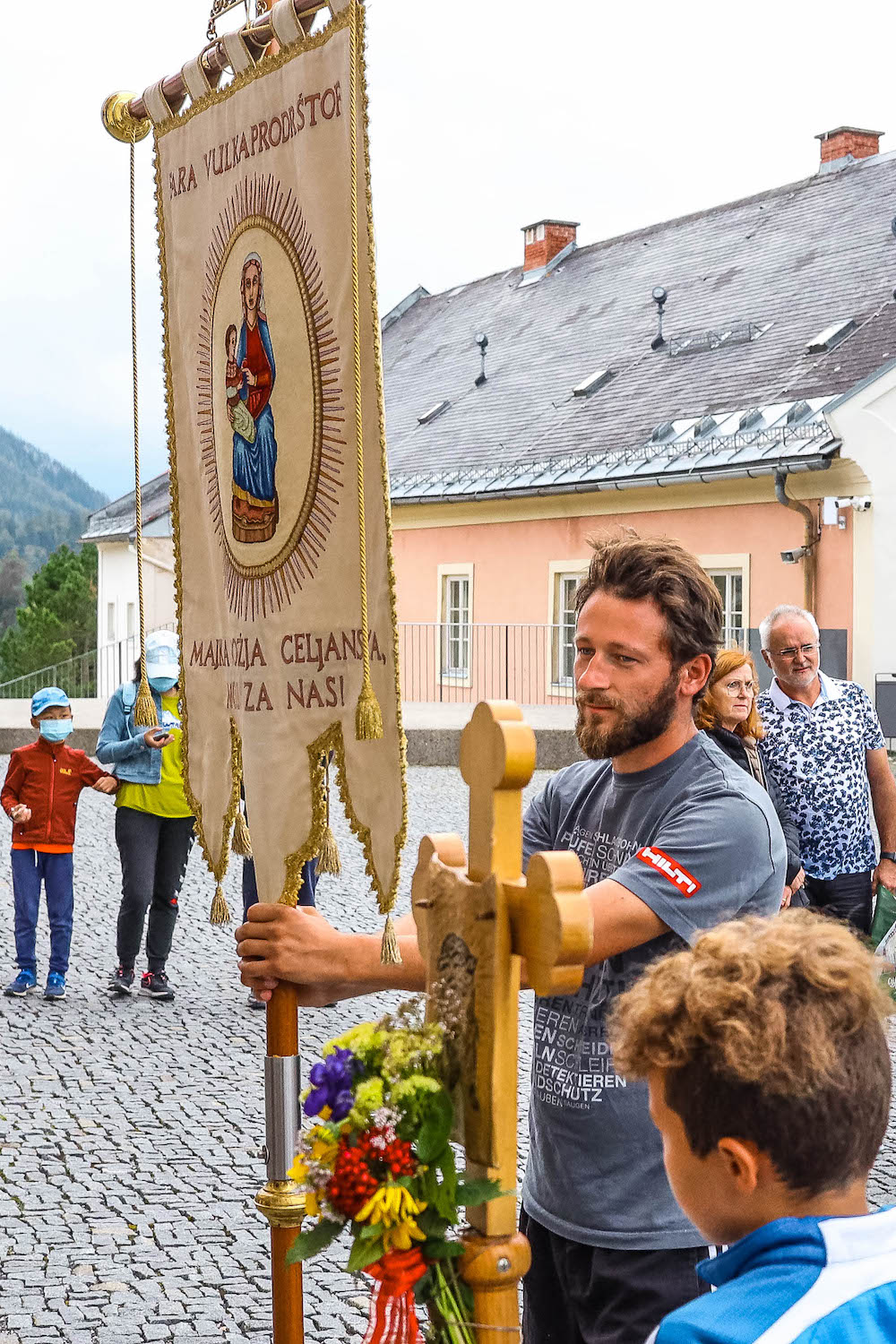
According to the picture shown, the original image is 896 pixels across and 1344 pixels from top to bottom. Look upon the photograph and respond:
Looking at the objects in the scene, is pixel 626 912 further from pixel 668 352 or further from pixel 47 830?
pixel 668 352

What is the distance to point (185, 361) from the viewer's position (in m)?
3.12

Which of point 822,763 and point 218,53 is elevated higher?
point 218,53

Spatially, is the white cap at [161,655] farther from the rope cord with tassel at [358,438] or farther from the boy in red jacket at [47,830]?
the rope cord with tassel at [358,438]

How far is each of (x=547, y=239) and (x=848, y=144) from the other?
755 centimetres

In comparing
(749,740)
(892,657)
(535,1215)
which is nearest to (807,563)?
(892,657)

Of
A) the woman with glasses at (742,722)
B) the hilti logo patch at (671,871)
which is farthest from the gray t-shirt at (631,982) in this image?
the woman with glasses at (742,722)

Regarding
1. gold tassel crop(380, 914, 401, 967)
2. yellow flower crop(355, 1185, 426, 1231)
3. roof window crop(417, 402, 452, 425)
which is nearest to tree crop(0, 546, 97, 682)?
roof window crop(417, 402, 452, 425)

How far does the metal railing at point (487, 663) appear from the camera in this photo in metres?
25.0

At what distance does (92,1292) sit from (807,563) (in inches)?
726

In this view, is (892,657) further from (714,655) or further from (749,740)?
(714,655)

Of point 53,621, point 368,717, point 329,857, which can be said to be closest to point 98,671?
point 329,857

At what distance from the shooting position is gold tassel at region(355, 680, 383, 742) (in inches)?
99.0

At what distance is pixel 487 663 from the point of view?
86.2 feet

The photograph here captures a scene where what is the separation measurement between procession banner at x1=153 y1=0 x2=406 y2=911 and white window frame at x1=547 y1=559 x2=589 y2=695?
68.9 ft
